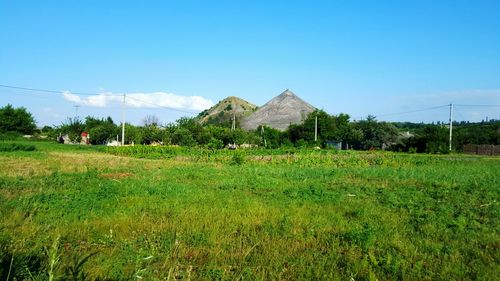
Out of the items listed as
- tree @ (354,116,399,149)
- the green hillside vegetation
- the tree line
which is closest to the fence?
the tree line

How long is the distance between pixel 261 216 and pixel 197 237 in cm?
202

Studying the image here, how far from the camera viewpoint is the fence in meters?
49.3

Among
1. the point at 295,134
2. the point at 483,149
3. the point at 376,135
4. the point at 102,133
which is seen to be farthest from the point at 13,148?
the point at 483,149

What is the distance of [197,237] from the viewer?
6.26 meters

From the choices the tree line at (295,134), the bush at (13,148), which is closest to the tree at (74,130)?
the tree line at (295,134)

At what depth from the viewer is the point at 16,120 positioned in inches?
2512

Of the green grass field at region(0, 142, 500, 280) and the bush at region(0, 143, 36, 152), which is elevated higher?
the bush at region(0, 143, 36, 152)

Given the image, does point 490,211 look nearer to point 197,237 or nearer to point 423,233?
point 423,233

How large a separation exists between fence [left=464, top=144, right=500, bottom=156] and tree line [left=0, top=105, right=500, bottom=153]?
1703 millimetres

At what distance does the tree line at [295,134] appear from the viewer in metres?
52.0

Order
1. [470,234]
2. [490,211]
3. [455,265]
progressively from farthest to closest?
1. [490,211]
2. [470,234]
3. [455,265]

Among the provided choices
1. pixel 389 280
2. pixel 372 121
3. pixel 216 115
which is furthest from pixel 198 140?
pixel 216 115

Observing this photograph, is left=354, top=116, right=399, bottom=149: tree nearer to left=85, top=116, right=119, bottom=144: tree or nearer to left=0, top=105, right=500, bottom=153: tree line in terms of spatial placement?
left=0, top=105, right=500, bottom=153: tree line

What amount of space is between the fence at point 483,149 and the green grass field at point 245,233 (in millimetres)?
43880
